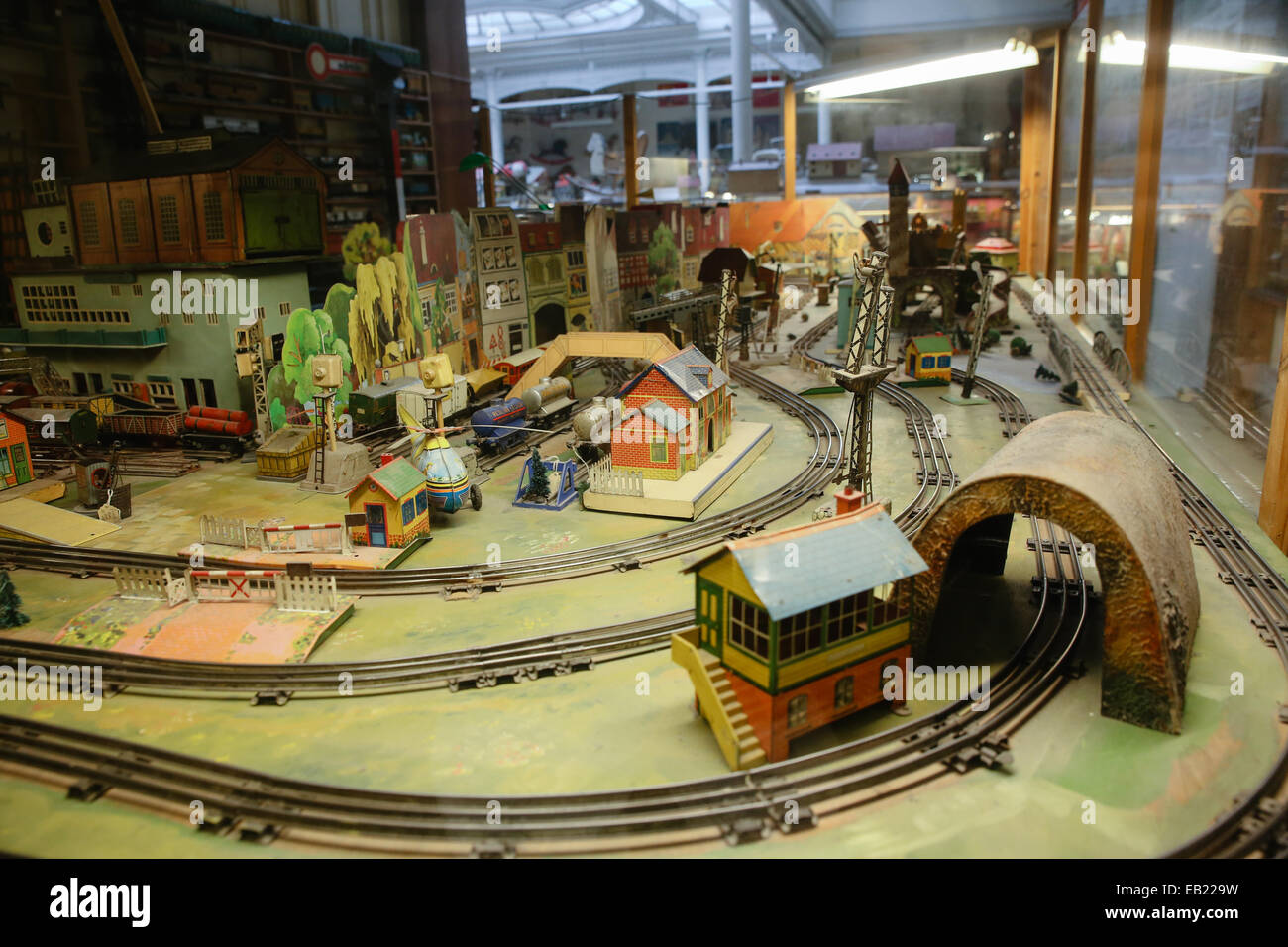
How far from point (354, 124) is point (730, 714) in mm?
30860

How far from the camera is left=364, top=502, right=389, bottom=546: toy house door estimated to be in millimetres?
14766

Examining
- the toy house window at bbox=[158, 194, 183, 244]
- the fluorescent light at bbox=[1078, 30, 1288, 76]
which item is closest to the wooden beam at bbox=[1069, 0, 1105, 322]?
the fluorescent light at bbox=[1078, 30, 1288, 76]

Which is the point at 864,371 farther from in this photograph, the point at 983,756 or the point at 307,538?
the point at 307,538

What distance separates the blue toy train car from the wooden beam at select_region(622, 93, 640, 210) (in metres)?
19.1

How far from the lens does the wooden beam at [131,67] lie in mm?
23656

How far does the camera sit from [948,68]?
118 ft

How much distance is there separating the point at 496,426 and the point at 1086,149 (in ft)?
71.6

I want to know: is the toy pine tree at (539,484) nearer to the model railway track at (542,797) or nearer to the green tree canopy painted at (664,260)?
the model railway track at (542,797)

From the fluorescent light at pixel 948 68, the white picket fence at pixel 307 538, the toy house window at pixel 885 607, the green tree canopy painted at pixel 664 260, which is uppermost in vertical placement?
the fluorescent light at pixel 948 68

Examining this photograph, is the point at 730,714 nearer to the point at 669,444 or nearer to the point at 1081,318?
the point at 669,444

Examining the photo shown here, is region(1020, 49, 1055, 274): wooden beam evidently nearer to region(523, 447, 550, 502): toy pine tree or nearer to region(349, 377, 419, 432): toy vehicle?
region(349, 377, 419, 432): toy vehicle

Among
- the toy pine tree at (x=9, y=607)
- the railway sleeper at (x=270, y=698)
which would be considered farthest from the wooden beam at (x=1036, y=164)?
the toy pine tree at (x=9, y=607)

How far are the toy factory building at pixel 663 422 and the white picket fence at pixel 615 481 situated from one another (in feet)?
1.02

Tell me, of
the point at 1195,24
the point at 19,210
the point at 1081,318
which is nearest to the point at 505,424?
the point at 19,210
